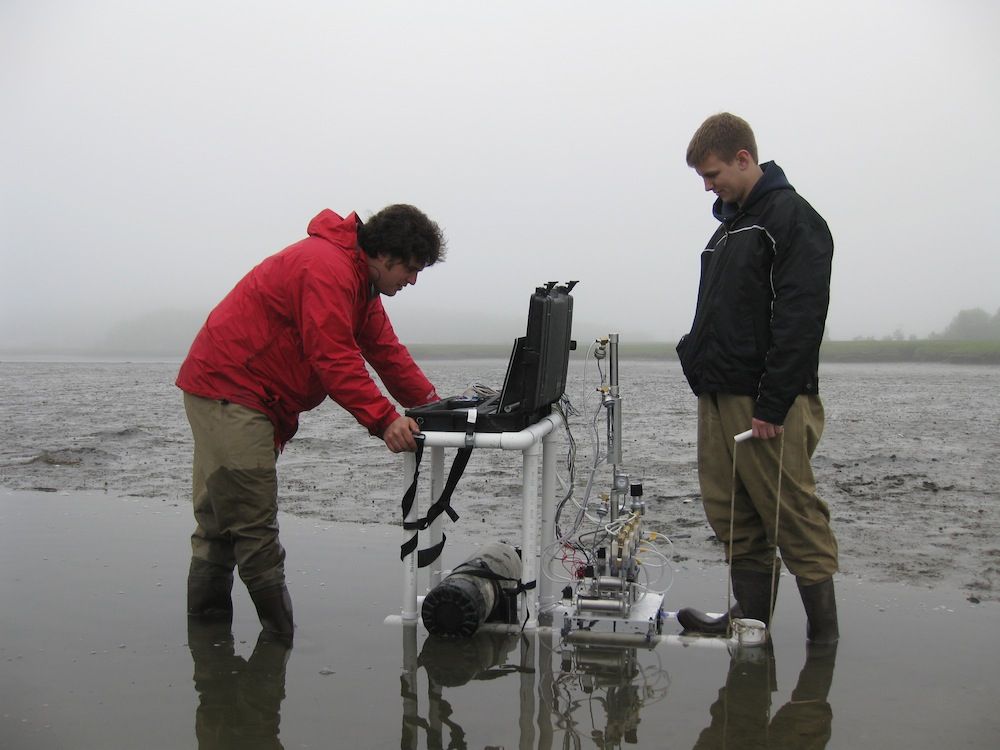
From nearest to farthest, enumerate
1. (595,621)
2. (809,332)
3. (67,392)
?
(809,332)
(595,621)
(67,392)

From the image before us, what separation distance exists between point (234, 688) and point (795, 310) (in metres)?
3.09

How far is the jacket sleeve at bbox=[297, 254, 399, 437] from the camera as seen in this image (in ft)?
→ 15.1

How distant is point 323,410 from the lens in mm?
17000

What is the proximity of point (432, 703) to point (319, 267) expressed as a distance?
2130 millimetres

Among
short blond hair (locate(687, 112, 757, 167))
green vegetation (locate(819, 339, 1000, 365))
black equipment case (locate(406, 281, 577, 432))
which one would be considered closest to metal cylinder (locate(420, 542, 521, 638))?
black equipment case (locate(406, 281, 577, 432))

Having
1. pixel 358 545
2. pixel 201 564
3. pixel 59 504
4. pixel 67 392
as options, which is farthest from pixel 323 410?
pixel 201 564

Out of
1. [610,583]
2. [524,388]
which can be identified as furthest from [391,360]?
[610,583]

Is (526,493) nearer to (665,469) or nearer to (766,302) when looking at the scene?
(766,302)

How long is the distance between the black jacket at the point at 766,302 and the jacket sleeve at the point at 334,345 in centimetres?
165

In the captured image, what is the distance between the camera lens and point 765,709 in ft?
13.0

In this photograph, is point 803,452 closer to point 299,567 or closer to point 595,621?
point 595,621

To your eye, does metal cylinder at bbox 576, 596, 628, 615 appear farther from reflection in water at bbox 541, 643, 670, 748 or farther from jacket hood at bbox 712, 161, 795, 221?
jacket hood at bbox 712, 161, 795, 221

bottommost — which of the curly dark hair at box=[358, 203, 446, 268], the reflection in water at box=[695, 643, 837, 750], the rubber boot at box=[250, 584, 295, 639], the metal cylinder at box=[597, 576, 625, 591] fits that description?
the reflection in water at box=[695, 643, 837, 750]

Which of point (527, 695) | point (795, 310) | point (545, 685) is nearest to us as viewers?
point (527, 695)
